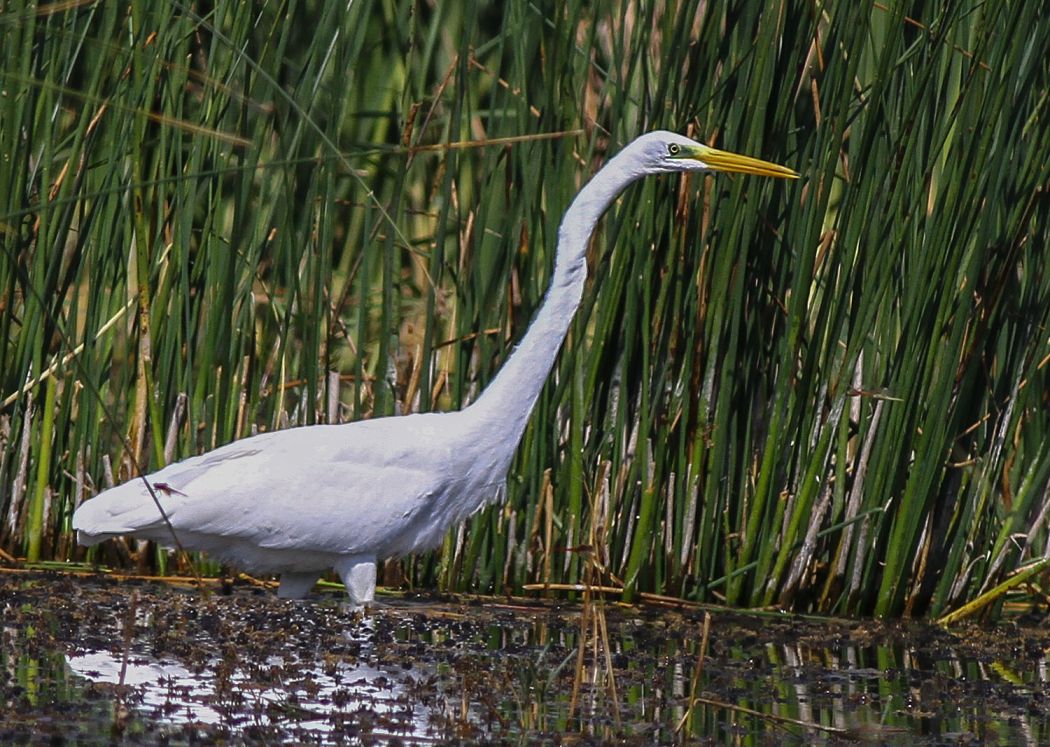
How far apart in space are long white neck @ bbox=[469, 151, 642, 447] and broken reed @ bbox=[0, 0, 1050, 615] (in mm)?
264

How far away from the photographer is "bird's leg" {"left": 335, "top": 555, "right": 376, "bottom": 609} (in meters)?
5.03

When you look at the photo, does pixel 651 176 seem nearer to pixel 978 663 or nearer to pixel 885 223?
pixel 885 223

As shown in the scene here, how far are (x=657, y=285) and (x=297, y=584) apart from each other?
1.57 meters

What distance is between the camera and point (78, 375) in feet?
17.9

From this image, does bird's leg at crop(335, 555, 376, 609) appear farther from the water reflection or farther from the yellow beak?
the yellow beak

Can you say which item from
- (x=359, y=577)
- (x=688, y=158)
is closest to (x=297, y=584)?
(x=359, y=577)

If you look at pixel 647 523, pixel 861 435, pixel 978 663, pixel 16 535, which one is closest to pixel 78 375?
pixel 16 535

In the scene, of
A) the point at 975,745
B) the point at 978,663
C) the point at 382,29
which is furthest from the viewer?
the point at 382,29

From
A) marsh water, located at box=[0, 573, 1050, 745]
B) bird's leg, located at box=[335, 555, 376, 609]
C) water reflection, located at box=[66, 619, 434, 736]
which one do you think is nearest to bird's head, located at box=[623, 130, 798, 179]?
marsh water, located at box=[0, 573, 1050, 745]

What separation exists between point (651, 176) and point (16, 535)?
8.45ft

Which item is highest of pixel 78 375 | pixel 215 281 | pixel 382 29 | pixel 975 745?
pixel 382 29

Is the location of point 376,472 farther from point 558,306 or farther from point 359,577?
point 558,306

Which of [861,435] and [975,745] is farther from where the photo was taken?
[861,435]

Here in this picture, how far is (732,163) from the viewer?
15.7ft
